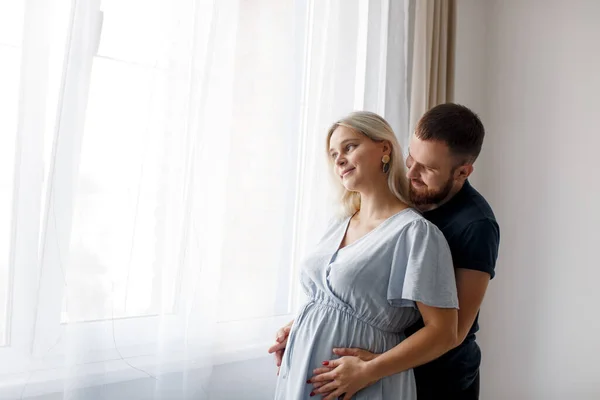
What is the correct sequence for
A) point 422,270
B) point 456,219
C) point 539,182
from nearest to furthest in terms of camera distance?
point 422,270 < point 456,219 < point 539,182

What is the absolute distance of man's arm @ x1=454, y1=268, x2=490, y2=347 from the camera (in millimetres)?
1354

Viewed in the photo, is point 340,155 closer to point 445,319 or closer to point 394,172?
point 394,172

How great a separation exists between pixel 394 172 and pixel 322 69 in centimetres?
66

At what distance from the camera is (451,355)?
57.4 inches

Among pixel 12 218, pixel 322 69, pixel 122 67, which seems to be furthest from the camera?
pixel 322 69

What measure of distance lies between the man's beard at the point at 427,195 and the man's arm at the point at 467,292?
9.0 inches

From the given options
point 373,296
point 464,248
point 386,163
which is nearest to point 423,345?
point 373,296

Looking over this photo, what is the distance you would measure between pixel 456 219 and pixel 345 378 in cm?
48

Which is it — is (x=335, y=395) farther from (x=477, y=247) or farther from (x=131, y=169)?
(x=131, y=169)

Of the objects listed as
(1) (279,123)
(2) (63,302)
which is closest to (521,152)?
(1) (279,123)

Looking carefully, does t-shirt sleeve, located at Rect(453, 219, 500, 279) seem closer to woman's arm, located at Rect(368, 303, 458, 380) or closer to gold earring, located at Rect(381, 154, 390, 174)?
woman's arm, located at Rect(368, 303, 458, 380)

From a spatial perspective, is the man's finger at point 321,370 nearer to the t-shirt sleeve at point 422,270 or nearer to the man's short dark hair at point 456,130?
the t-shirt sleeve at point 422,270

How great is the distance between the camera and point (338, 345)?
1.36 meters

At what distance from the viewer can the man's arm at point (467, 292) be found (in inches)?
53.3
